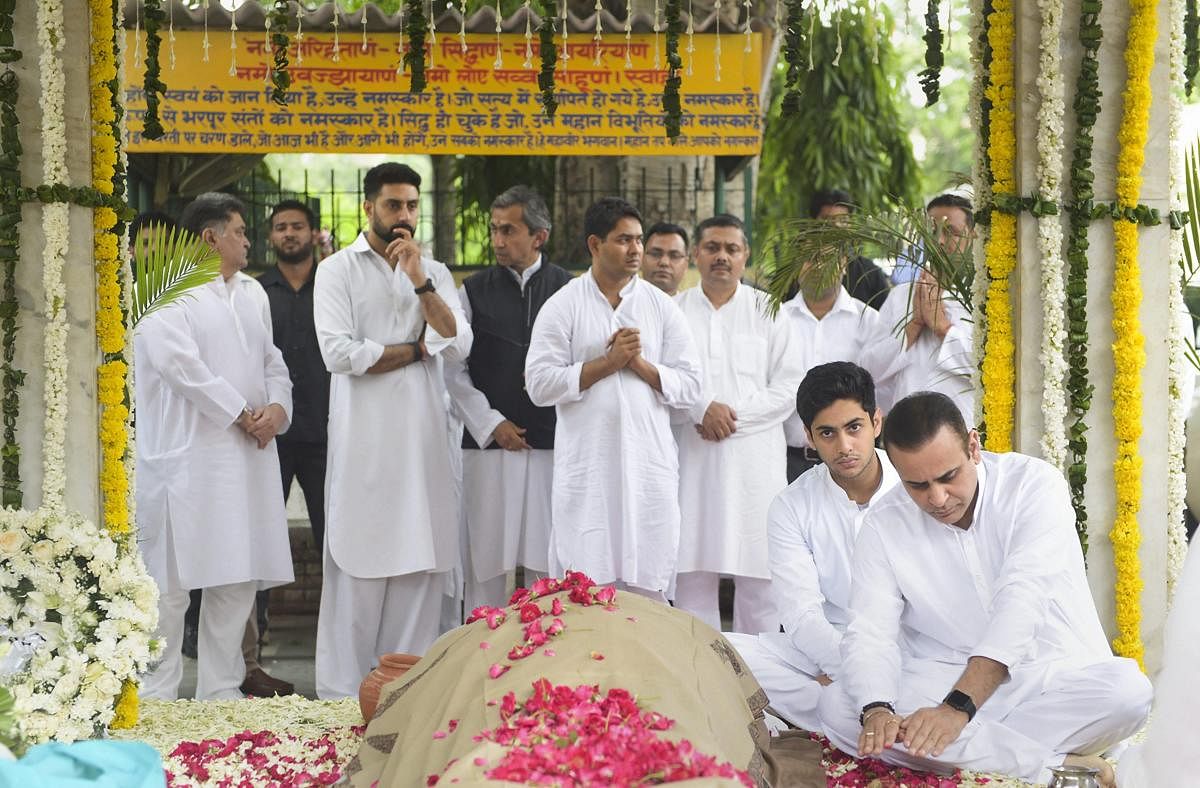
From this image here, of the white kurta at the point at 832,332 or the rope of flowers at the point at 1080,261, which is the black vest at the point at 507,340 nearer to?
the white kurta at the point at 832,332

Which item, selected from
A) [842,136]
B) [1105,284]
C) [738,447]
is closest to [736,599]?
[738,447]

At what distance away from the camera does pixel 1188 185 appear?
5465 mm

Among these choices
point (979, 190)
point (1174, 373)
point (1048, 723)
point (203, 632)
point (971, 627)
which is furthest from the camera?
point (203, 632)

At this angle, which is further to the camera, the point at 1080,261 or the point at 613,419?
the point at 613,419

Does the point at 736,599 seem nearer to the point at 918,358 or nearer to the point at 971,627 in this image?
the point at 918,358

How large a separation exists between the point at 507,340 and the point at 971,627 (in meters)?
2.91

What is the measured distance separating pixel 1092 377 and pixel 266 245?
6318 mm

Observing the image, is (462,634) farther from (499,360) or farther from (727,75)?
(727,75)

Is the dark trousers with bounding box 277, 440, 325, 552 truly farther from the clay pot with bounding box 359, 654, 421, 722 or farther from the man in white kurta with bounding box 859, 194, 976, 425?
the man in white kurta with bounding box 859, 194, 976, 425

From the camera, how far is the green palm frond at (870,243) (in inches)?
226

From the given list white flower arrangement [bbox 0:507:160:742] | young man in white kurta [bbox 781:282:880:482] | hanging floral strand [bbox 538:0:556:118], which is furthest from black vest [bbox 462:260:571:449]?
white flower arrangement [bbox 0:507:160:742]

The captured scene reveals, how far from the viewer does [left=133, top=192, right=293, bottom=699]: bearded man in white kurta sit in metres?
5.98

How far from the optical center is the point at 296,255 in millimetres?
7180

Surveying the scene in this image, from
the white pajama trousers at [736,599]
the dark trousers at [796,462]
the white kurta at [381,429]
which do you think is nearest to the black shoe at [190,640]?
the white kurta at [381,429]
